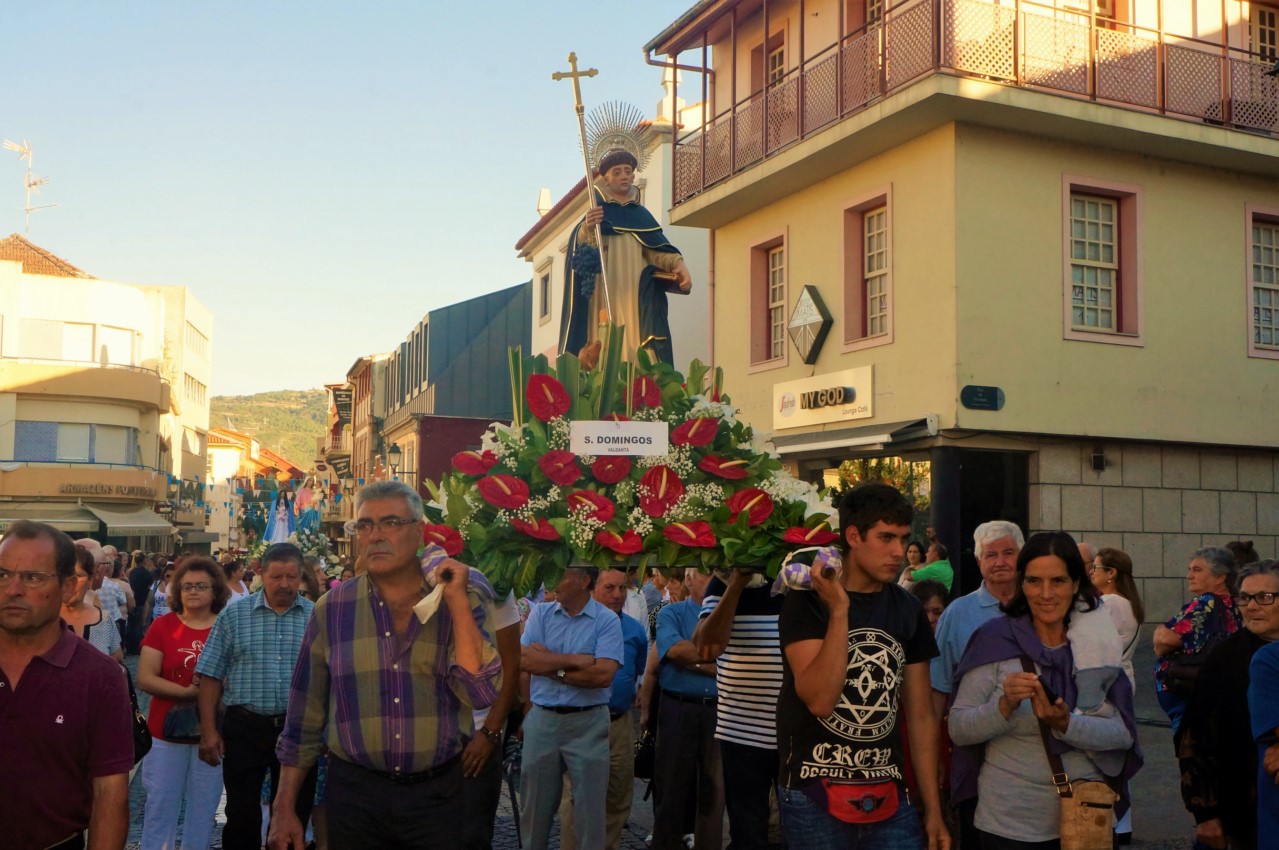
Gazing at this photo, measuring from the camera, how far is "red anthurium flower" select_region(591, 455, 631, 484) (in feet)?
17.3

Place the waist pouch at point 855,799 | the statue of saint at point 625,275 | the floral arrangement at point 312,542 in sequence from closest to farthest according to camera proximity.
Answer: the waist pouch at point 855,799 < the statue of saint at point 625,275 < the floral arrangement at point 312,542

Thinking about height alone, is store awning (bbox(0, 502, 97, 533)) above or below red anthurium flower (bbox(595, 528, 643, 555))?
above

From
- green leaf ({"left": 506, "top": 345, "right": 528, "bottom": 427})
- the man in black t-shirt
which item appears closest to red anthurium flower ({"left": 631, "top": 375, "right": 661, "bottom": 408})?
green leaf ({"left": 506, "top": 345, "right": 528, "bottom": 427})

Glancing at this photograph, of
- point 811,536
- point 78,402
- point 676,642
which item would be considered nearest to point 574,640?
point 676,642

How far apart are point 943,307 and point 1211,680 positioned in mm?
11100

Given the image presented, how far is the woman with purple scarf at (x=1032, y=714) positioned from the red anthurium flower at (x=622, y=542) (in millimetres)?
1288

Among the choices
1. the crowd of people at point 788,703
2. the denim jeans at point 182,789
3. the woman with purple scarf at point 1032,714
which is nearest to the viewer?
the crowd of people at point 788,703

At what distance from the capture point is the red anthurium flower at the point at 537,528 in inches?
200

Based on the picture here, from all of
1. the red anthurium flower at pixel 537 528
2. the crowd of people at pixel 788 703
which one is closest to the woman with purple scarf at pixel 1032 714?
the crowd of people at pixel 788 703

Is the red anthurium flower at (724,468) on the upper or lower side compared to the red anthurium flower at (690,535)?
upper

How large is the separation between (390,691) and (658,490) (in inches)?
52.4

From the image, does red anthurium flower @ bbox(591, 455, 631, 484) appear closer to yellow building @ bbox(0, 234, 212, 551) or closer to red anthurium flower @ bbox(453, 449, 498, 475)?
red anthurium flower @ bbox(453, 449, 498, 475)

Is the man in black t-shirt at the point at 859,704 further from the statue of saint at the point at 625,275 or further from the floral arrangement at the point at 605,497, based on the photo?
the statue of saint at the point at 625,275

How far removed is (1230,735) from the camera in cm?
531
